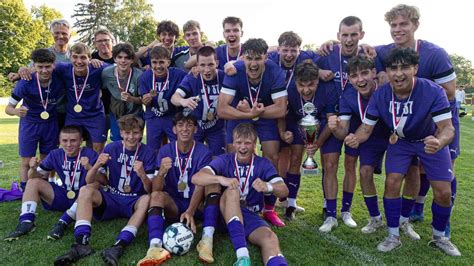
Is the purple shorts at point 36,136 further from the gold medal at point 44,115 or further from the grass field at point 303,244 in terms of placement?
the grass field at point 303,244

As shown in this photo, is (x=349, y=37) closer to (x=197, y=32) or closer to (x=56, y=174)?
(x=197, y=32)

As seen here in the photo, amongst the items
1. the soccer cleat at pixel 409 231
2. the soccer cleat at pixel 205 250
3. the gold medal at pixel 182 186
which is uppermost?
the gold medal at pixel 182 186

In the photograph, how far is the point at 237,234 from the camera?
3.27 meters

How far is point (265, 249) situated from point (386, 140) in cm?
184

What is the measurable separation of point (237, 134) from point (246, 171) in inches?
15.0

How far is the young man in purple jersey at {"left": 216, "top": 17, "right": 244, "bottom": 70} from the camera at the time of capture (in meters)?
4.88

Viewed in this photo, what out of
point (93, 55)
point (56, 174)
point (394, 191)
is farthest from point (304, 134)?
point (93, 55)

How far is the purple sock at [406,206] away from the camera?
4.19 m

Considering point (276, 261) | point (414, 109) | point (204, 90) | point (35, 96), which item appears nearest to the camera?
point (276, 261)

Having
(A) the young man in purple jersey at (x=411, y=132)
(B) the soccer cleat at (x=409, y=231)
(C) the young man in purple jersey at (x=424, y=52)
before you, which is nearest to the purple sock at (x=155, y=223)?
(A) the young man in purple jersey at (x=411, y=132)

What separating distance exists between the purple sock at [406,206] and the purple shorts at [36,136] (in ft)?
14.7

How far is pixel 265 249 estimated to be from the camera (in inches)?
128

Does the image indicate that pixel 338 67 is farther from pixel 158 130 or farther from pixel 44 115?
pixel 44 115

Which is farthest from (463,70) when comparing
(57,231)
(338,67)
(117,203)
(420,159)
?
(57,231)
